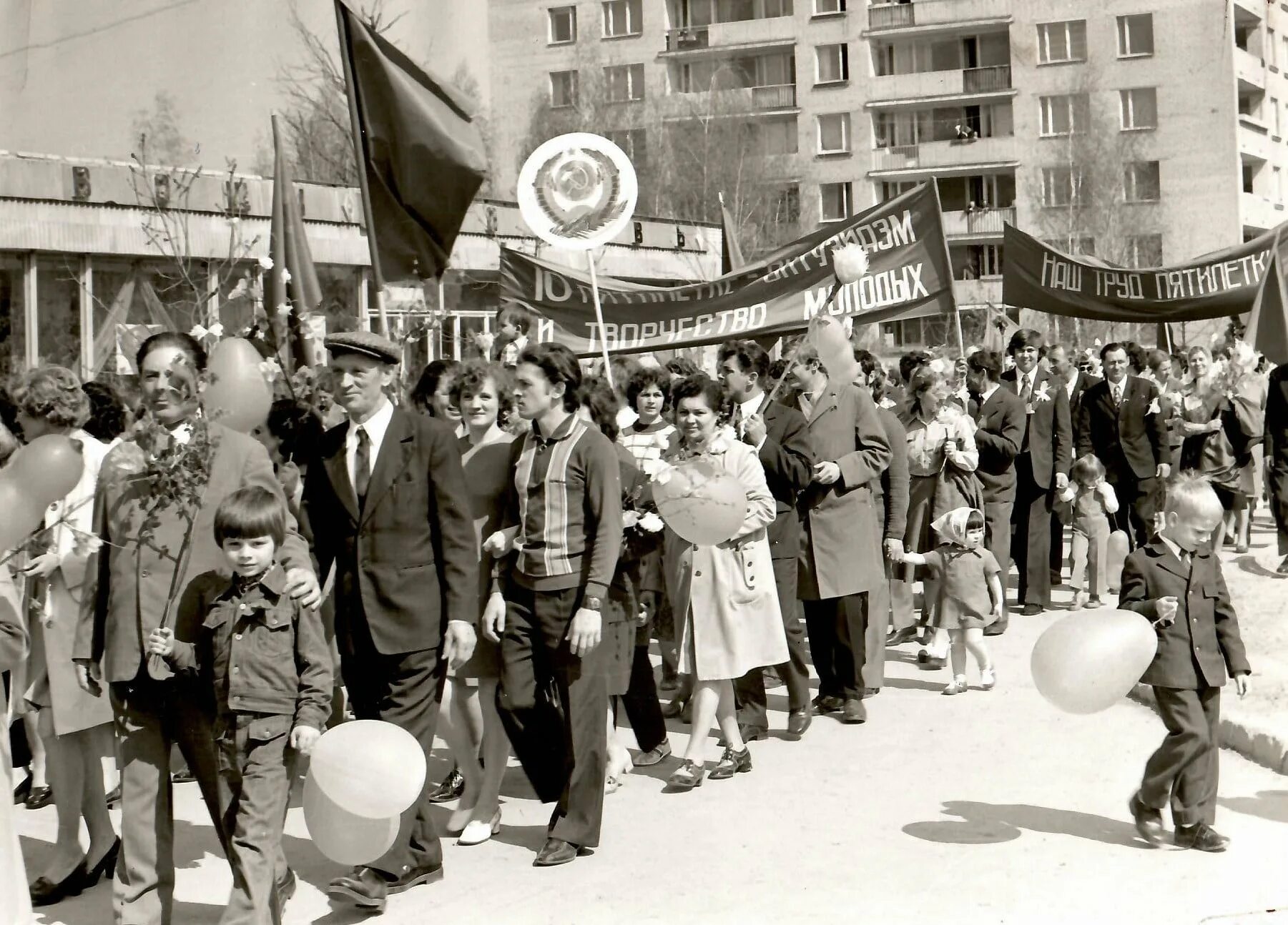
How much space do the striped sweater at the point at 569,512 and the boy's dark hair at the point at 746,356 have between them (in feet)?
7.92

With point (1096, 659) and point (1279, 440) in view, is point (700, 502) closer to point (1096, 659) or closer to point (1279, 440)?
point (1096, 659)

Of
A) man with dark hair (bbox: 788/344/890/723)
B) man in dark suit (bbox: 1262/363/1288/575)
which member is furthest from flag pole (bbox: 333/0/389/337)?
man in dark suit (bbox: 1262/363/1288/575)

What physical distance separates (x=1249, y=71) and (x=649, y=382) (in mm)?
58336

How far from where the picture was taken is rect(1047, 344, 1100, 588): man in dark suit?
557 inches

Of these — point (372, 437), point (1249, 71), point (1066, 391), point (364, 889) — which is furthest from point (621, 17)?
point (364, 889)

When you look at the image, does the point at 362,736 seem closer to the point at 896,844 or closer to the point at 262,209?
the point at 896,844

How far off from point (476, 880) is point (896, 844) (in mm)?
1658

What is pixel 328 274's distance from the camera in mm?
29156

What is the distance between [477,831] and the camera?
7.00 m

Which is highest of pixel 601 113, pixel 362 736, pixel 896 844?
pixel 601 113

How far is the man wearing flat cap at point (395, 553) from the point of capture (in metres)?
6.21

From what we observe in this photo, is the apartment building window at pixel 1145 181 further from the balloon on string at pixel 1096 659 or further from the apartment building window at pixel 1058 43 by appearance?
the balloon on string at pixel 1096 659

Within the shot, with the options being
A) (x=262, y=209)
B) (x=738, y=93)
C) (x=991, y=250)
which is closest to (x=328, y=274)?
(x=262, y=209)

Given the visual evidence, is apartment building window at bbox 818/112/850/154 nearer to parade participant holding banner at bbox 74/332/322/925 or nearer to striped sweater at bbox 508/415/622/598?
striped sweater at bbox 508/415/622/598
